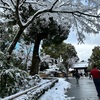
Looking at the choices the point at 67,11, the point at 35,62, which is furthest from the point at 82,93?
the point at 35,62

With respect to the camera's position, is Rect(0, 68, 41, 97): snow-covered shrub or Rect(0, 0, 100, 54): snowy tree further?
Rect(0, 0, 100, 54): snowy tree

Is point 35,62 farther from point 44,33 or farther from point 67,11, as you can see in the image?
point 67,11

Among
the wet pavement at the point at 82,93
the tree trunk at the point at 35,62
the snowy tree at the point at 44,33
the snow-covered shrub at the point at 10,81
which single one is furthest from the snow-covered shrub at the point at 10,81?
the tree trunk at the point at 35,62

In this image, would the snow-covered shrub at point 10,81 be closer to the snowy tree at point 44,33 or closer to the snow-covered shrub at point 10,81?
the snow-covered shrub at point 10,81

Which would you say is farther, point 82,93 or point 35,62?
point 35,62

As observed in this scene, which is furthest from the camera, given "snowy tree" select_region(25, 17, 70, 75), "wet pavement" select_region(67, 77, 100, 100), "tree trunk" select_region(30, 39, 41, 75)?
"tree trunk" select_region(30, 39, 41, 75)

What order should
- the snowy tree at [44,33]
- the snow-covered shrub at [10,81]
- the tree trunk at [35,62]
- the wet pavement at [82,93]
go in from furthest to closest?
the tree trunk at [35,62] < the snowy tree at [44,33] < the wet pavement at [82,93] < the snow-covered shrub at [10,81]

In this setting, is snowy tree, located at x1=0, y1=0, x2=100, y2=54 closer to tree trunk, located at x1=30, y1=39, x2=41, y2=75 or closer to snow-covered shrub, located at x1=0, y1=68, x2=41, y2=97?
snow-covered shrub, located at x1=0, y1=68, x2=41, y2=97

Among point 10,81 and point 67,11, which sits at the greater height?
point 67,11

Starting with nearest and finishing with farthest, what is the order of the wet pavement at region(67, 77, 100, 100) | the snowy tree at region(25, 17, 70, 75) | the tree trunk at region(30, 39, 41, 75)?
the wet pavement at region(67, 77, 100, 100)
the snowy tree at region(25, 17, 70, 75)
the tree trunk at region(30, 39, 41, 75)

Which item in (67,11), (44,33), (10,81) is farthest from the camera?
(44,33)

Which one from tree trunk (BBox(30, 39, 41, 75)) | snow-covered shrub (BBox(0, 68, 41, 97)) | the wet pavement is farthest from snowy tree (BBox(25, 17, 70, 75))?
snow-covered shrub (BBox(0, 68, 41, 97))

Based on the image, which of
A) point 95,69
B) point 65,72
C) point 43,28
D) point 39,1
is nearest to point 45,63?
point 65,72

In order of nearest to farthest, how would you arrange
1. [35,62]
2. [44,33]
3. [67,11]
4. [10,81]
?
[10,81] < [67,11] < [44,33] < [35,62]
